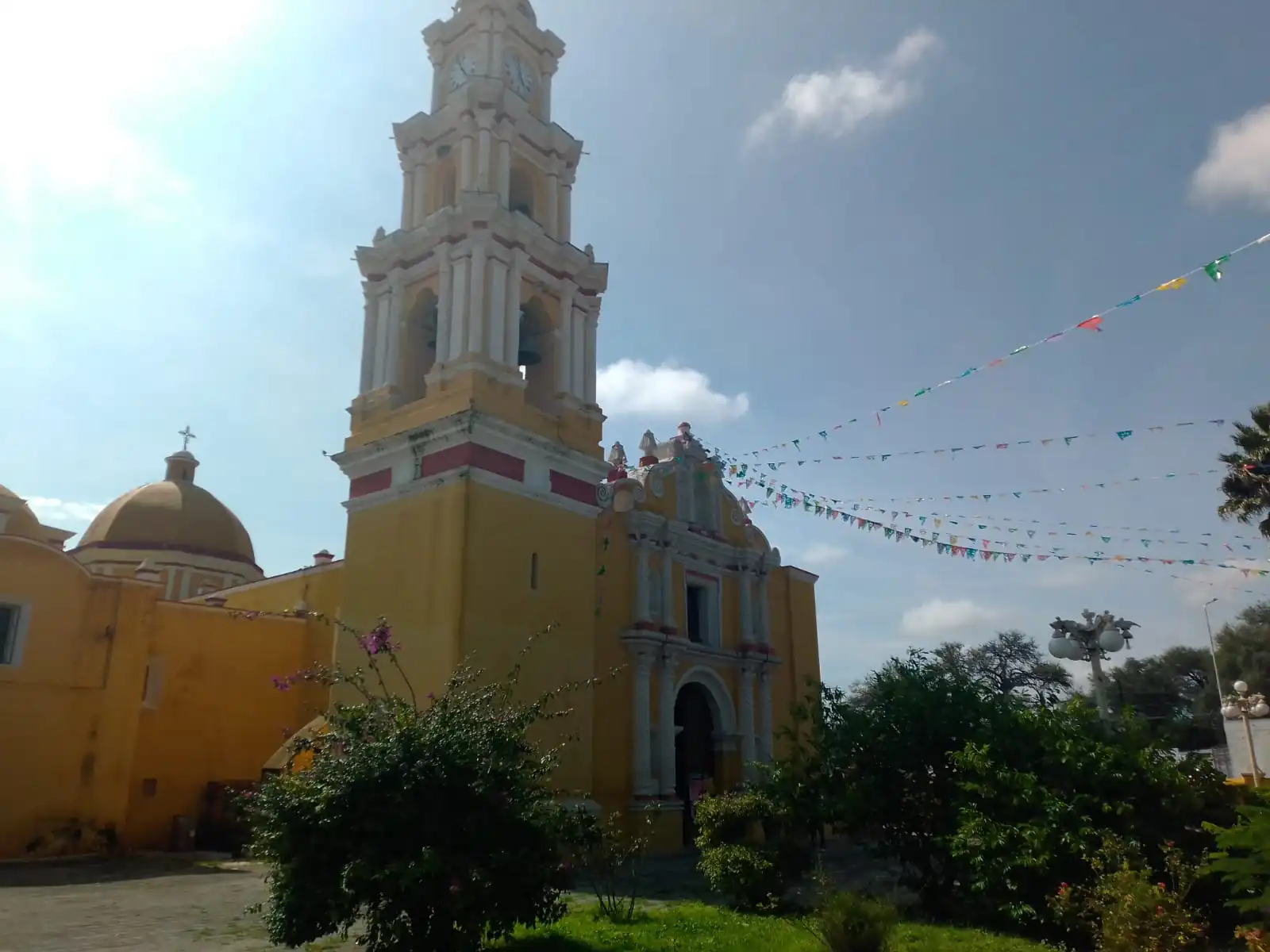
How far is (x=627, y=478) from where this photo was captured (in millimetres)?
18719

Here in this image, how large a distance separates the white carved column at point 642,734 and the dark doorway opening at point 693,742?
1.54 m

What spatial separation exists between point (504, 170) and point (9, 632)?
11433mm

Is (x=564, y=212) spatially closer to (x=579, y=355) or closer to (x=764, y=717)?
(x=579, y=355)

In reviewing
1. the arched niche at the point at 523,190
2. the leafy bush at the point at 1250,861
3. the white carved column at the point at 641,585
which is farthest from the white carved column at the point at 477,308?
the leafy bush at the point at 1250,861

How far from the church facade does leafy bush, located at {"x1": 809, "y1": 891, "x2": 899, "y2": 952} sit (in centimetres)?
781

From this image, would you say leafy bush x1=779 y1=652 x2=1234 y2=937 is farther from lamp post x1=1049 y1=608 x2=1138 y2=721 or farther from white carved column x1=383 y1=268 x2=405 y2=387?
white carved column x1=383 y1=268 x2=405 y2=387

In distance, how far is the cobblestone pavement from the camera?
7.89 metres

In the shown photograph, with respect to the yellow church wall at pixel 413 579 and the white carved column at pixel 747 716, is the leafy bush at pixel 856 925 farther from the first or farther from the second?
the white carved column at pixel 747 716

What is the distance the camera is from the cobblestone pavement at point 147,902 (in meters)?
7.89

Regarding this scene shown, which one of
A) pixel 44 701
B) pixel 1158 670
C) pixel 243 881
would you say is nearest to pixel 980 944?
pixel 243 881

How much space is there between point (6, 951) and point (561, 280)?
13.6 meters

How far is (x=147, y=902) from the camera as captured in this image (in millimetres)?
9938

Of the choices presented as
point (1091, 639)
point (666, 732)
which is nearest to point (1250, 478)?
point (1091, 639)

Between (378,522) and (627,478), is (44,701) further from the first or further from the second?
(627,478)
